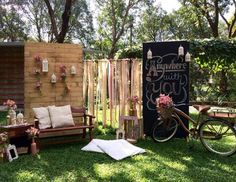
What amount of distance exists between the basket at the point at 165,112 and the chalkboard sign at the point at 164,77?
0.41m

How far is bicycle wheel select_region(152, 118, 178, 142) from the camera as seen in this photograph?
655 centimetres

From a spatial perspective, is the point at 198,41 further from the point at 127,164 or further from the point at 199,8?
the point at 199,8

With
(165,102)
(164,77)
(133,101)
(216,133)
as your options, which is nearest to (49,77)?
(133,101)

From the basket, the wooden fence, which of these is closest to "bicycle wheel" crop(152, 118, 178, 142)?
the basket

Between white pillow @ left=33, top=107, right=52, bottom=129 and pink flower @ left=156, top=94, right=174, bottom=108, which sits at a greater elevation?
pink flower @ left=156, top=94, right=174, bottom=108

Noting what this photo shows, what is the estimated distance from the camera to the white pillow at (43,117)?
6.30m

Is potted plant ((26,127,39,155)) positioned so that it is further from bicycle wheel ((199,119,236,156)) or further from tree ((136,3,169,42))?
tree ((136,3,169,42))

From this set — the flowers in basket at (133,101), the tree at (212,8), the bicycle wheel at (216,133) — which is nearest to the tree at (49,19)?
the tree at (212,8)

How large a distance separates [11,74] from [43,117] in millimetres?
7372

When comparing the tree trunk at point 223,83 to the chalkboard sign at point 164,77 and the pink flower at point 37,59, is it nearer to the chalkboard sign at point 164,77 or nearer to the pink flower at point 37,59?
the chalkboard sign at point 164,77

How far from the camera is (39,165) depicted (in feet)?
16.8

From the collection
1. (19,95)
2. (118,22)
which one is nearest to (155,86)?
(19,95)

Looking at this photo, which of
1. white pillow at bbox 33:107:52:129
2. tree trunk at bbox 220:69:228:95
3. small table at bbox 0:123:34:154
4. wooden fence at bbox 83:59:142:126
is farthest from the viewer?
tree trunk at bbox 220:69:228:95

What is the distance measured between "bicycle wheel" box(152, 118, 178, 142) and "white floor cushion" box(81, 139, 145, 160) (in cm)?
73
